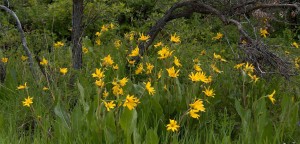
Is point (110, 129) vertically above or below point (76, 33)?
below

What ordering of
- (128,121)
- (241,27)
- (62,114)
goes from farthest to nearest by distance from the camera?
(241,27), (62,114), (128,121)

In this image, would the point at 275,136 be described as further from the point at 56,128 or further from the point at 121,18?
the point at 121,18

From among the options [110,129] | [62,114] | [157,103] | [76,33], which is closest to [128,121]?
[110,129]

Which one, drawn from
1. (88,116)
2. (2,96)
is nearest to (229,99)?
(88,116)

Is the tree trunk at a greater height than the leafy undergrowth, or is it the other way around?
the tree trunk

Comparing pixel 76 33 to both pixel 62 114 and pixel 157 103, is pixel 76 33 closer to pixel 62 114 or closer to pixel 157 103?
pixel 62 114

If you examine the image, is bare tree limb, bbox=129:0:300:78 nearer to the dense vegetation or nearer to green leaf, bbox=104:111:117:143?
the dense vegetation

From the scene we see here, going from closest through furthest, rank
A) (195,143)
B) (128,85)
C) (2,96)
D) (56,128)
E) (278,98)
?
(195,143) < (56,128) < (128,85) < (278,98) < (2,96)

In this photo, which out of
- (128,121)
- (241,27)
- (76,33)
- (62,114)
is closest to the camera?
(128,121)

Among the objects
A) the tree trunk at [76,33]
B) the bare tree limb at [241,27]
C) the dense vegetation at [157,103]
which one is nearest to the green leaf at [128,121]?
the dense vegetation at [157,103]

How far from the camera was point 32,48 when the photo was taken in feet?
13.5

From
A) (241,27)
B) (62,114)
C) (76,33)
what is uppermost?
(241,27)

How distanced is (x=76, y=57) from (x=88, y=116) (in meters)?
1.40

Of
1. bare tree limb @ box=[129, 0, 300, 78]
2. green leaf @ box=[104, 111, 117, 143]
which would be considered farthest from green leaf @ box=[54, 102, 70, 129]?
bare tree limb @ box=[129, 0, 300, 78]
